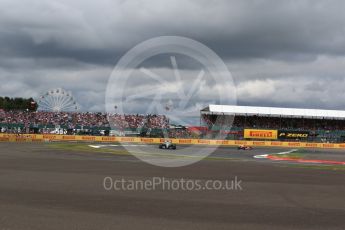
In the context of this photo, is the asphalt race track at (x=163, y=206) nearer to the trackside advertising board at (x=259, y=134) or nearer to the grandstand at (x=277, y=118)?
the trackside advertising board at (x=259, y=134)

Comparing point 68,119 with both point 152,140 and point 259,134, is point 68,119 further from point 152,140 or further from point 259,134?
point 259,134

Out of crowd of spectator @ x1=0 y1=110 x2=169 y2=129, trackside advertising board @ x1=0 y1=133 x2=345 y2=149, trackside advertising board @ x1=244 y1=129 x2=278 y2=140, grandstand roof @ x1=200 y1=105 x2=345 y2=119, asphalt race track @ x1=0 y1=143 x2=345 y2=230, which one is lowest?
asphalt race track @ x1=0 y1=143 x2=345 y2=230

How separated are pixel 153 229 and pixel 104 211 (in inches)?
93.8

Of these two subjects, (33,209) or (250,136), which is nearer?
(33,209)

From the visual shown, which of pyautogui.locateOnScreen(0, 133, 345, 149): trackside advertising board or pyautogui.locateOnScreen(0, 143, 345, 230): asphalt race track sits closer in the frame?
pyautogui.locateOnScreen(0, 143, 345, 230): asphalt race track

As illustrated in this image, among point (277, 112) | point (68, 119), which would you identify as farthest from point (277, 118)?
point (68, 119)

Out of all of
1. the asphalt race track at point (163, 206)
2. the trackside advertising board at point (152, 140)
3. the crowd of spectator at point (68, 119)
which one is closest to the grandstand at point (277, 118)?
the crowd of spectator at point (68, 119)

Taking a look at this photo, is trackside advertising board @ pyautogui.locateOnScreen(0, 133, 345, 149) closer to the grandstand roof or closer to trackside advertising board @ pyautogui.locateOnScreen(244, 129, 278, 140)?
trackside advertising board @ pyautogui.locateOnScreen(244, 129, 278, 140)

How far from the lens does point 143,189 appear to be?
16.6 meters

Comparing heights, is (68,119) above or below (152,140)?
above

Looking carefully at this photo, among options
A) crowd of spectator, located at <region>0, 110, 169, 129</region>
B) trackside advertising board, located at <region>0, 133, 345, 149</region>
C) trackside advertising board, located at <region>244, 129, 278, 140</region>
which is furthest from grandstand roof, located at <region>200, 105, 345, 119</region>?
trackside advertising board, located at <region>0, 133, 345, 149</region>

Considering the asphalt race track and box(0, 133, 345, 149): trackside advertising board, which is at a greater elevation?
box(0, 133, 345, 149): trackside advertising board

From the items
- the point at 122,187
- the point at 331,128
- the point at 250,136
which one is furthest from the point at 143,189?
the point at 331,128

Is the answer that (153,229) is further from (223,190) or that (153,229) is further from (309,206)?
(223,190)
